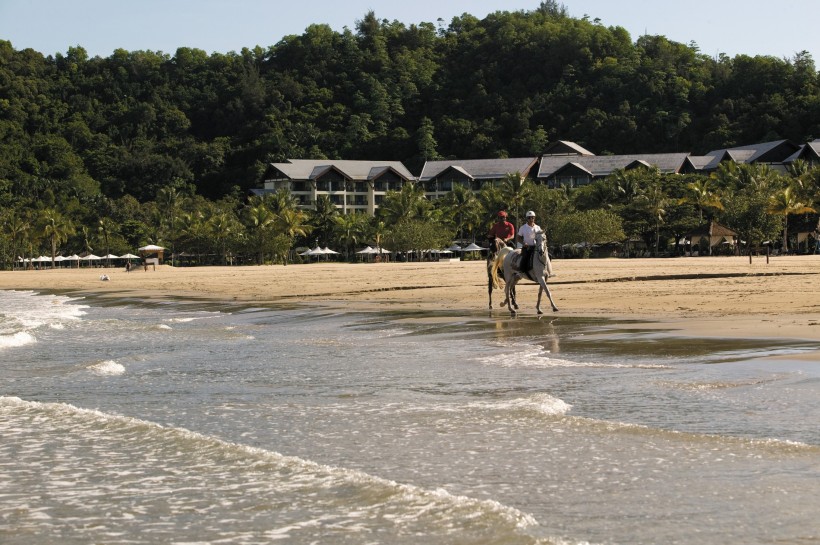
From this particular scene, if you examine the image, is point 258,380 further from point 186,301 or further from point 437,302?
point 186,301

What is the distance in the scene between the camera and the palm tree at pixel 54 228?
351 feet

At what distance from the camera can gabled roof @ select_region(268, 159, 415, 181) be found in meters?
134

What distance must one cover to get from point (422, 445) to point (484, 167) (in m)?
132

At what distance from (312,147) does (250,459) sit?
156m

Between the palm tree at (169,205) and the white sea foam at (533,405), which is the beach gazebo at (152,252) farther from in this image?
the white sea foam at (533,405)

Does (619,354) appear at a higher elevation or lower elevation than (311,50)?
lower

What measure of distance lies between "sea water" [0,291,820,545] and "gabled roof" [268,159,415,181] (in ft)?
399

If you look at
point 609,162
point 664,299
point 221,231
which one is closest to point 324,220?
point 221,231

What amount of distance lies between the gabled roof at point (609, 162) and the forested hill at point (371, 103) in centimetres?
2069

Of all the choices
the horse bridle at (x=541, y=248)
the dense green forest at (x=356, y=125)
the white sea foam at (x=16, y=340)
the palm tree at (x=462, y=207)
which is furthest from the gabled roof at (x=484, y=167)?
the white sea foam at (x=16, y=340)

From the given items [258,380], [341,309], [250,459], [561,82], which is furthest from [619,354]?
[561,82]

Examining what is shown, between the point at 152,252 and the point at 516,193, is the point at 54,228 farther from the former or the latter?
the point at 516,193

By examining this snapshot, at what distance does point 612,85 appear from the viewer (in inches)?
6353

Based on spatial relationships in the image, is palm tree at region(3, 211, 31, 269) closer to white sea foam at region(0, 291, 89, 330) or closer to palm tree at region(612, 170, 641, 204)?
palm tree at region(612, 170, 641, 204)
